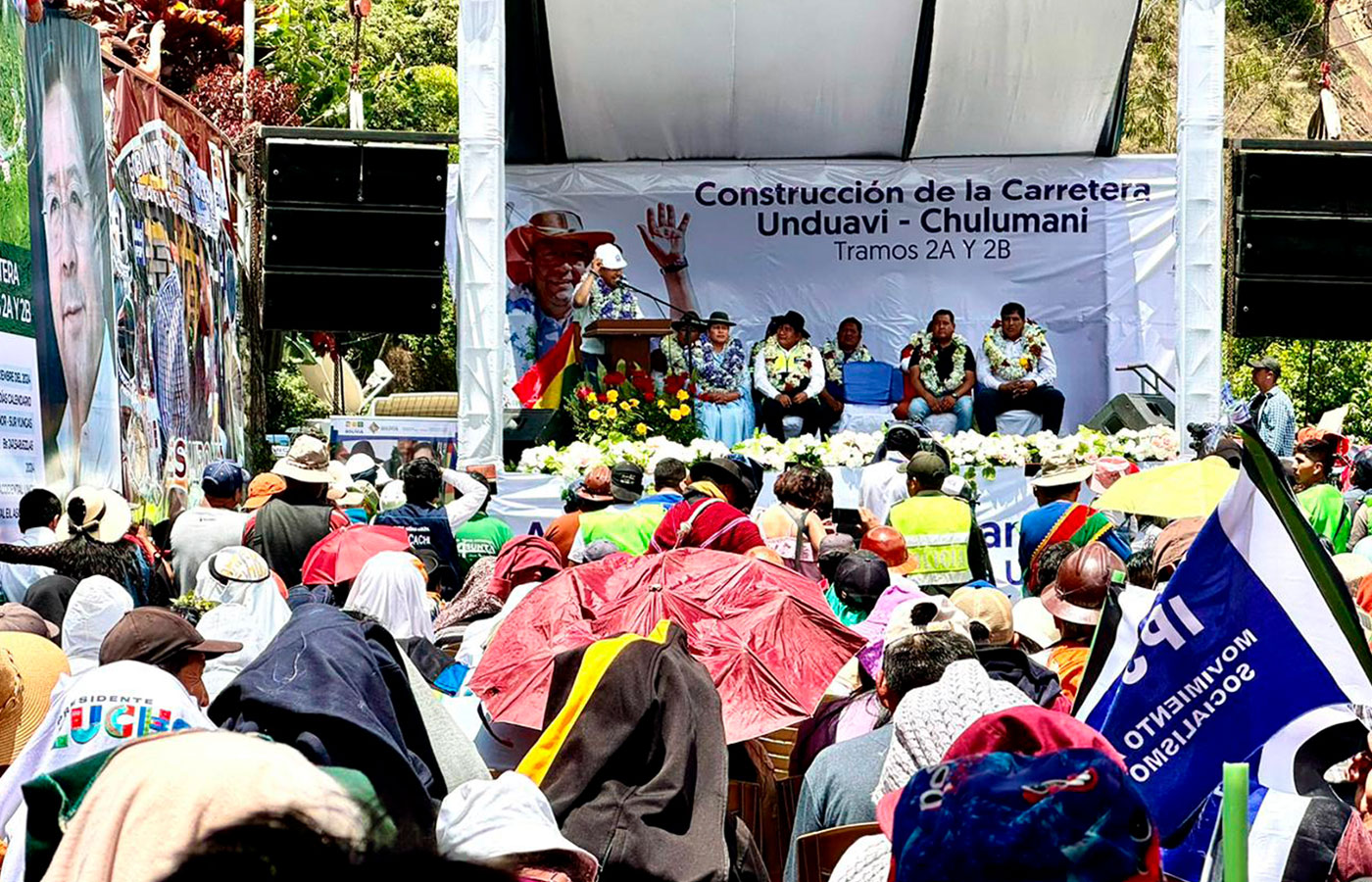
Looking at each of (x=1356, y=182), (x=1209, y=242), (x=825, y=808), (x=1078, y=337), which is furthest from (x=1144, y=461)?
(x=825, y=808)

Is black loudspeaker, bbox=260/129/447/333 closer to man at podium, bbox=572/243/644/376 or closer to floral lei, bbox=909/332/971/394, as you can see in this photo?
man at podium, bbox=572/243/644/376

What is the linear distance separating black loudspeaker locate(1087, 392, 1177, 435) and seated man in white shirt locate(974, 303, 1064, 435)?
0.45 m

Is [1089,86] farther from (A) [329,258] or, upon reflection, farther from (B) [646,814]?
(B) [646,814]

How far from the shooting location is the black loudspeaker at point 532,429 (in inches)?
549

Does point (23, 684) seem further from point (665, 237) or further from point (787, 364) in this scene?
point (665, 237)

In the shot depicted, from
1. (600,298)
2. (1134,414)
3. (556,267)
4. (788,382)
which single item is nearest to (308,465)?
(788,382)

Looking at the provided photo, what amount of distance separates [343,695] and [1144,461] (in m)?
10.3

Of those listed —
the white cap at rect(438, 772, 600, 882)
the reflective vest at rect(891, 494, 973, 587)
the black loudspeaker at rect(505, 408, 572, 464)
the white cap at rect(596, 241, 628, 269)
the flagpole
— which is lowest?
the black loudspeaker at rect(505, 408, 572, 464)

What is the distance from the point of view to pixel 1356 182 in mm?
14297

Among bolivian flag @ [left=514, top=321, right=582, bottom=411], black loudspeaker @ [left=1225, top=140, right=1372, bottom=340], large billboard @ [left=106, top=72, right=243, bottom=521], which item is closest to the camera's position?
large billboard @ [left=106, top=72, right=243, bottom=521]

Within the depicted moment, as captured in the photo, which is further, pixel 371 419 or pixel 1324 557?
pixel 371 419

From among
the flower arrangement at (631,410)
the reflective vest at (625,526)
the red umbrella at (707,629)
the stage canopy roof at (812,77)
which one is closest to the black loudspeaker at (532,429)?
the flower arrangement at (631,410)

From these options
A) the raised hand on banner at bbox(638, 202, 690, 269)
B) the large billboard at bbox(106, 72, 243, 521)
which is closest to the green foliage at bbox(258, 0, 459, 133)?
the raised hand on banner at bbox(638, 202, 690, 269)

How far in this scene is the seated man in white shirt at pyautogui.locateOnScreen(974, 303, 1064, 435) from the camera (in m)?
15.6
